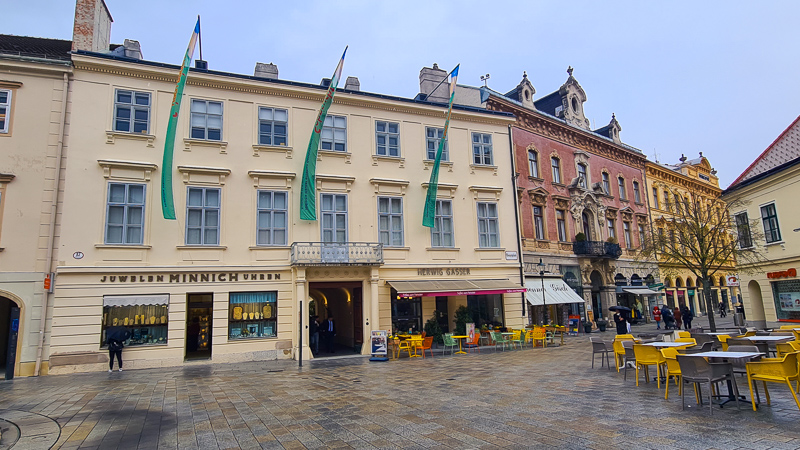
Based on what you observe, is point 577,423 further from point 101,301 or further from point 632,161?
point 632,161

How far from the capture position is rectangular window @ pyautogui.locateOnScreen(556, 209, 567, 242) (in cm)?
2937

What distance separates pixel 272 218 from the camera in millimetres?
18641

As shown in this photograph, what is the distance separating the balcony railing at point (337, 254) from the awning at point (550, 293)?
9355 millimetres

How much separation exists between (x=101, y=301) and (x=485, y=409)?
14.4 m

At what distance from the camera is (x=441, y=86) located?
82.8 ft

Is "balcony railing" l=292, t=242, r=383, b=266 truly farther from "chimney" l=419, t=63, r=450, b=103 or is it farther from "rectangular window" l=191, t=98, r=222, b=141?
"chimney" l=419, t=63, r=450, b=103

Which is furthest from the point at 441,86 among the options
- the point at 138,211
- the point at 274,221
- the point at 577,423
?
the point at 577,423

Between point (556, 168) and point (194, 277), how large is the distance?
23.4 metres

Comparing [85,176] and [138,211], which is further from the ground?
[85,176]

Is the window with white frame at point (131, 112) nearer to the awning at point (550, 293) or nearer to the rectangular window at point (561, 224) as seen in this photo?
the awning at point (550, 293)

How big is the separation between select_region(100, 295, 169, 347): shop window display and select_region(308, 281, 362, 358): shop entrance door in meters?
6.11

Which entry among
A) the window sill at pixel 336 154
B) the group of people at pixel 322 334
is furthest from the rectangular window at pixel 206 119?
the group of people at pixel 322 334

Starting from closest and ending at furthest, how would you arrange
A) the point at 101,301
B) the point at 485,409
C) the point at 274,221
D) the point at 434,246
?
the point at 485,409 < the point at 101,301 < the point at 274,221 < the point at 434,246

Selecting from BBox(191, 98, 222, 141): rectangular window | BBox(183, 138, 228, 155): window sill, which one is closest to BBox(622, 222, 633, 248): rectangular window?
BBox(183, 138, 228, 155): window sill
